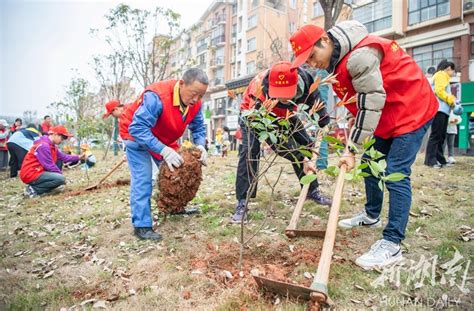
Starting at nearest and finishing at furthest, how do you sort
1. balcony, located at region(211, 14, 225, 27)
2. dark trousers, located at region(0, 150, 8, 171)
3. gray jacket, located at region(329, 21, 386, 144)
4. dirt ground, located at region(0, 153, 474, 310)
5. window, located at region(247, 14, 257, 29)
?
dirt ground, located at region(0, 153, 474, 310)
gray jacket, located at region(329, 21, 386, 144)
dark trousers, located at region(0, 150, 8, 171)
window, located at region(247, 14, 257, 29)
balcony, located at region(211, 14, 225, 27)

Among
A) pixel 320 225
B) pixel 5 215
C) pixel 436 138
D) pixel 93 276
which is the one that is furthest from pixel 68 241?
pixel 436 138

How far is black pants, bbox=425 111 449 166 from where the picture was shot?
6.19m

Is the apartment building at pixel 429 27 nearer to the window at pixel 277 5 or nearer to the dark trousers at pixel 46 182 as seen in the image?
the window at pixel 277 5

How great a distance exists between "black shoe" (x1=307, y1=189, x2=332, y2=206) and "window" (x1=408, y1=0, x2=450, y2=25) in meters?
17.3

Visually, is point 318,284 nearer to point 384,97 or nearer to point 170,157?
point 384,97

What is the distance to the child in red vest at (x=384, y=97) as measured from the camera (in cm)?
245

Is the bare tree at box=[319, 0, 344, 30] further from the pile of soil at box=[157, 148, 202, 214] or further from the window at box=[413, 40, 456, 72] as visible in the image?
the window at box=[413, 40, 456, 72]

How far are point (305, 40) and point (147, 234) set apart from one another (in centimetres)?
238

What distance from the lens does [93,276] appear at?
277cm

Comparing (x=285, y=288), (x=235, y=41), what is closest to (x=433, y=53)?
(x=285, y=288)

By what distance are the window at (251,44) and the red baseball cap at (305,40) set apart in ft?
107

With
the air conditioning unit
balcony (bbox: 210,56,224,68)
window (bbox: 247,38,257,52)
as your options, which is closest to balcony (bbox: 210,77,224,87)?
balcony (bbox: 210,56,224,68)

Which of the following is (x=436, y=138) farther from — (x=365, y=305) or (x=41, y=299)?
(x=41, y=299)

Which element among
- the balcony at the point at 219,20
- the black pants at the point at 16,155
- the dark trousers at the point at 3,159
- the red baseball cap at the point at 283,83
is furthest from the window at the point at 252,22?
the red baseball cap at the point at 283,83
